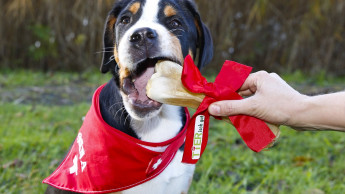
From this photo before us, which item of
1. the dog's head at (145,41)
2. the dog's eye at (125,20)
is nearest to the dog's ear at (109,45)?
the dog's head at (145,41)

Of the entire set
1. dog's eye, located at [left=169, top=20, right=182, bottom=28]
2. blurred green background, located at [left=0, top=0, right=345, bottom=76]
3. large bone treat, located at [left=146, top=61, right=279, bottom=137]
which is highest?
dog's eye, located at [left=169, top=20, right=182, bottom=28]

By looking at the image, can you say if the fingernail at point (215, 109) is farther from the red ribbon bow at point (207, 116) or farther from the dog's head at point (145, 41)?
the dog's head at point (145, 41)

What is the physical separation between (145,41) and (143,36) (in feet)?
0.10

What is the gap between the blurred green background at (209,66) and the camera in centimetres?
402

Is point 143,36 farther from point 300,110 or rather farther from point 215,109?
point 300,110

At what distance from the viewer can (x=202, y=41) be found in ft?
9.32

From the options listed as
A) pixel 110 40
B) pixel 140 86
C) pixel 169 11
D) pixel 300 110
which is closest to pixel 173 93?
pixel 140 86

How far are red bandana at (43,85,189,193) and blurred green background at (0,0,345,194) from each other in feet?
4.15

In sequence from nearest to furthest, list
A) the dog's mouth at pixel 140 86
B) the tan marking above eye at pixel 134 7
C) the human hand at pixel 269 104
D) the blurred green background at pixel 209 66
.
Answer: the human hand at pixel 269 104 < the dog's mouth at pixel 140 86 < the tan marking above eye at pixel 134 7 < the blurred green background at pixel 209 66

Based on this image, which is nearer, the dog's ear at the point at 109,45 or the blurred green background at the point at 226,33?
the dog's ear at the point at 109,45

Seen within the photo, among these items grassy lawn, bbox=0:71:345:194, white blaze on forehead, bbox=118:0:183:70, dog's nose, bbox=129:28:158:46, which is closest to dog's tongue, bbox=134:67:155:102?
white blaze on forehead, bbox=118:0:183:70

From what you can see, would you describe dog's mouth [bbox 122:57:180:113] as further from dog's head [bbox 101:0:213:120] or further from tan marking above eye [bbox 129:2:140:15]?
tan marking above eye [bbox 129:2:140:15]

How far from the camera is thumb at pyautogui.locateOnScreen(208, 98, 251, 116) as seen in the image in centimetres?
199

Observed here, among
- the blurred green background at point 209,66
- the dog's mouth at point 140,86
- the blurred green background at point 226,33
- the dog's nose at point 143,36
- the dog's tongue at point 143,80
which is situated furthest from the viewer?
the blurred green background at point 226,33
